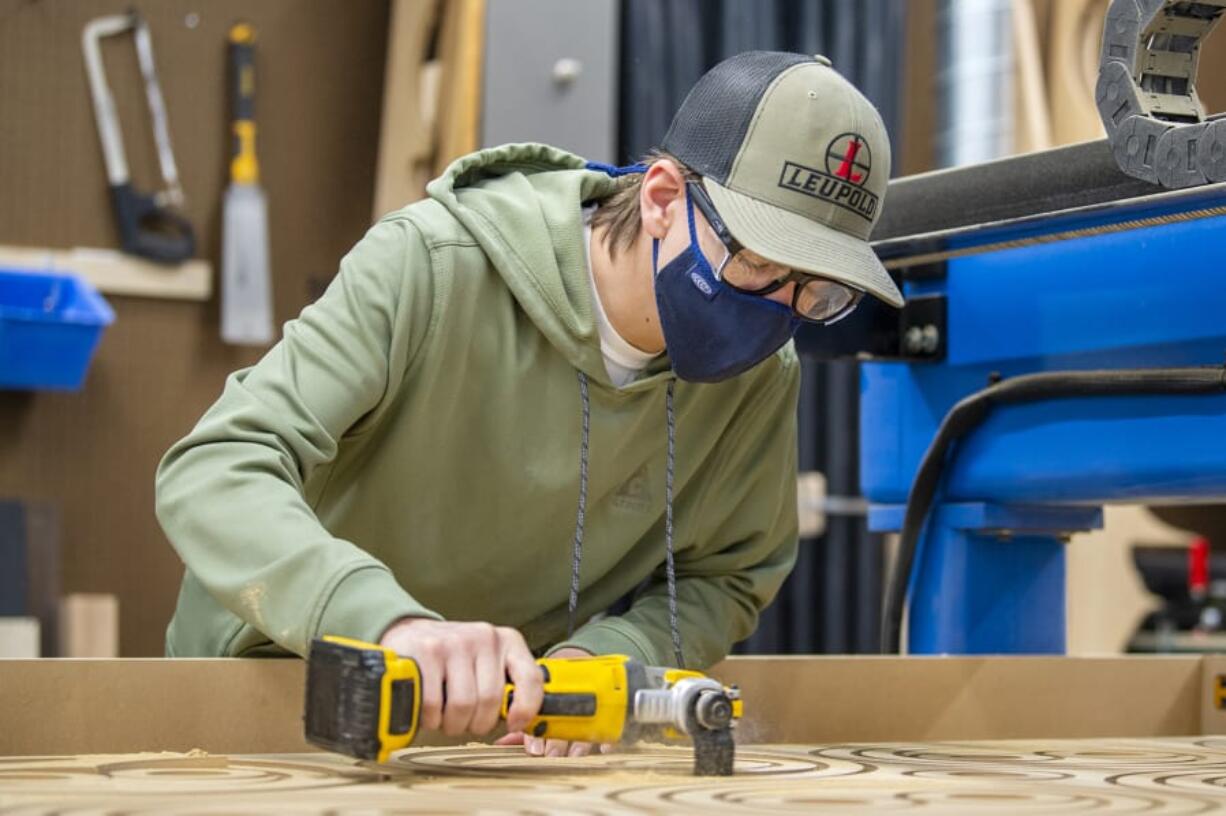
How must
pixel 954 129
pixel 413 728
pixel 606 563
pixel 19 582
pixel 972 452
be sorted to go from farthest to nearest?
1. pixel 19 582
2. pixel 954 129
3. pixel 972 452
4. pixel 606 563
5. pixel 413 728

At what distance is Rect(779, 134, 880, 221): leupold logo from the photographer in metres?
1.48

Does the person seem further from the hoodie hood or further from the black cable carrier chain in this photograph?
the black cable carrier chain

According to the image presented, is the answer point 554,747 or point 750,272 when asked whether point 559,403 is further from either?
point 554,747

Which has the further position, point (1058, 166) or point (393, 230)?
point (1058, 166)

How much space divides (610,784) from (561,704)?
0.07 m

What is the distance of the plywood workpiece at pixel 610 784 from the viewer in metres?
1.08

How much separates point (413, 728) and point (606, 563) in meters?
0.57

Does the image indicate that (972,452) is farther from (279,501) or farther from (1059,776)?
(279,501)

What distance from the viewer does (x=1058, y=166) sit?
1.77 meters

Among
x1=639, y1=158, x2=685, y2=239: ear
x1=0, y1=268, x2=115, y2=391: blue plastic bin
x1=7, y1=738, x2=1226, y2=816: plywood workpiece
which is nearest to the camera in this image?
x1=7, y1=738, x2=1226, y2=816: plywood workpiece

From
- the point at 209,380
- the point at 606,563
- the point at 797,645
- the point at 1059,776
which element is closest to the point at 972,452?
the point at 606,563

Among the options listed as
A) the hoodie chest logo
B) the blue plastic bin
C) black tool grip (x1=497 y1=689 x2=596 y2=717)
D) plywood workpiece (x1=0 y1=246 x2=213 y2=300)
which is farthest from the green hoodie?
plywood workpiece (x1=0 y1=246 x2=213 y2=300)

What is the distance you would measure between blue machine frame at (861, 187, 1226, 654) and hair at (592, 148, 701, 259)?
465 millimetres

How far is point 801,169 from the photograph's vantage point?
1.48 meters
